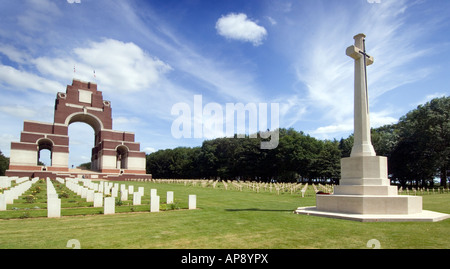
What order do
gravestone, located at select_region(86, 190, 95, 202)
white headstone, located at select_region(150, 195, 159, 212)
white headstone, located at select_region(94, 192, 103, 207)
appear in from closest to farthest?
1. white headstone, located at select_region(150, 195, 159, 212)
2. white headstone, located at select_region(94, 192, 103, 207)
3. gravestone, located at select_region(86, 190, 95, 202)

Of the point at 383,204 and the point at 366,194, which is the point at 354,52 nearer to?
the point at 366,194

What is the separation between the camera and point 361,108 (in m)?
9.45

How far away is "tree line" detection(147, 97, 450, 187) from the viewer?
3359cm

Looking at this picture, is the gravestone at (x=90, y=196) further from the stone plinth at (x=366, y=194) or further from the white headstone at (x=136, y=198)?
the stone plinth at (x=366, y=194)

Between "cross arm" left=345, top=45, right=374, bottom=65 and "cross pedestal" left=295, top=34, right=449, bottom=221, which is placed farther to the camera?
"cross arm" left=345, top=45, right=374, bottom=65

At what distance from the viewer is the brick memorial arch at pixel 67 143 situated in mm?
46312

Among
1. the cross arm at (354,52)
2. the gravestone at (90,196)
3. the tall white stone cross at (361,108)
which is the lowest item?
the gravestone at (90,196)

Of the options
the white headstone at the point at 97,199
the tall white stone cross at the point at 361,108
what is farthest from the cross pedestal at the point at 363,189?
the white headstone at the point at 97,199

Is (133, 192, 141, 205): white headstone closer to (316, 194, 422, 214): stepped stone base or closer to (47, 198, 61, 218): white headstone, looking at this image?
(47, 198, 61, 218): white headstone

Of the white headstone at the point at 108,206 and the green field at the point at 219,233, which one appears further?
the white headstone at the point at 108,206

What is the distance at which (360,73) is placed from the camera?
31.7ft

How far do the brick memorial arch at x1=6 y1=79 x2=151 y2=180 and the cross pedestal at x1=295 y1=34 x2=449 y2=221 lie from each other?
46070 mm

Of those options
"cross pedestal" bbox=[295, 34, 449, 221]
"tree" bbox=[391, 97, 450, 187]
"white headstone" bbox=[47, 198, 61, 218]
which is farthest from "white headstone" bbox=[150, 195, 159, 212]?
"tree" bbox=[391, 97, 450, 187]
